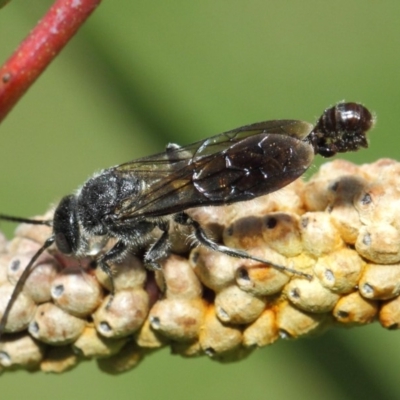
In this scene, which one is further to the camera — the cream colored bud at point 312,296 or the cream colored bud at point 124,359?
the cream colored bud at point 124,359

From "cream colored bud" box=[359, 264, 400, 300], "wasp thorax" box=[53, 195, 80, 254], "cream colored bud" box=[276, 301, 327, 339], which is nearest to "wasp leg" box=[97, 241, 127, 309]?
"wasp thorax" box=[53, 195, 80, 254]

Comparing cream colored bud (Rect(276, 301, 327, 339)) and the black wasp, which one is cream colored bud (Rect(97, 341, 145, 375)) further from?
cream colored bud (Rect(276, 301, 327, 339))

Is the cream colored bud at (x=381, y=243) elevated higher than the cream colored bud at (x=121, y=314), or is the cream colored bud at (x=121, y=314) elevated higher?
the cream colored bud at (x=381, y=243)

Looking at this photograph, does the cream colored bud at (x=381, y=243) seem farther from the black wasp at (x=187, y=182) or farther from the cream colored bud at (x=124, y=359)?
the cream colored bud at (x=124, y=359)

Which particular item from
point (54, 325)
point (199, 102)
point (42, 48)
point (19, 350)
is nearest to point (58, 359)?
point (19, 350)

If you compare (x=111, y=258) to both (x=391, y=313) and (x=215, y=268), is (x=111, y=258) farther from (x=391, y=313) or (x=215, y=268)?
Result: (x=391, y=313)

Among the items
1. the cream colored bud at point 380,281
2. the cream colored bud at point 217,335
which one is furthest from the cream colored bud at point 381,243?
the cream colored bud at point 217,335

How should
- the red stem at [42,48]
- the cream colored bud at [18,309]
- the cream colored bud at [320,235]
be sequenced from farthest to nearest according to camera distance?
1. the cream colored bud at [18,309]
2. the cream colored bud at [320,235]
3. the red stem at [42,48]

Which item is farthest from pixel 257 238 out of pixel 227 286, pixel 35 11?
pixel 35 11
